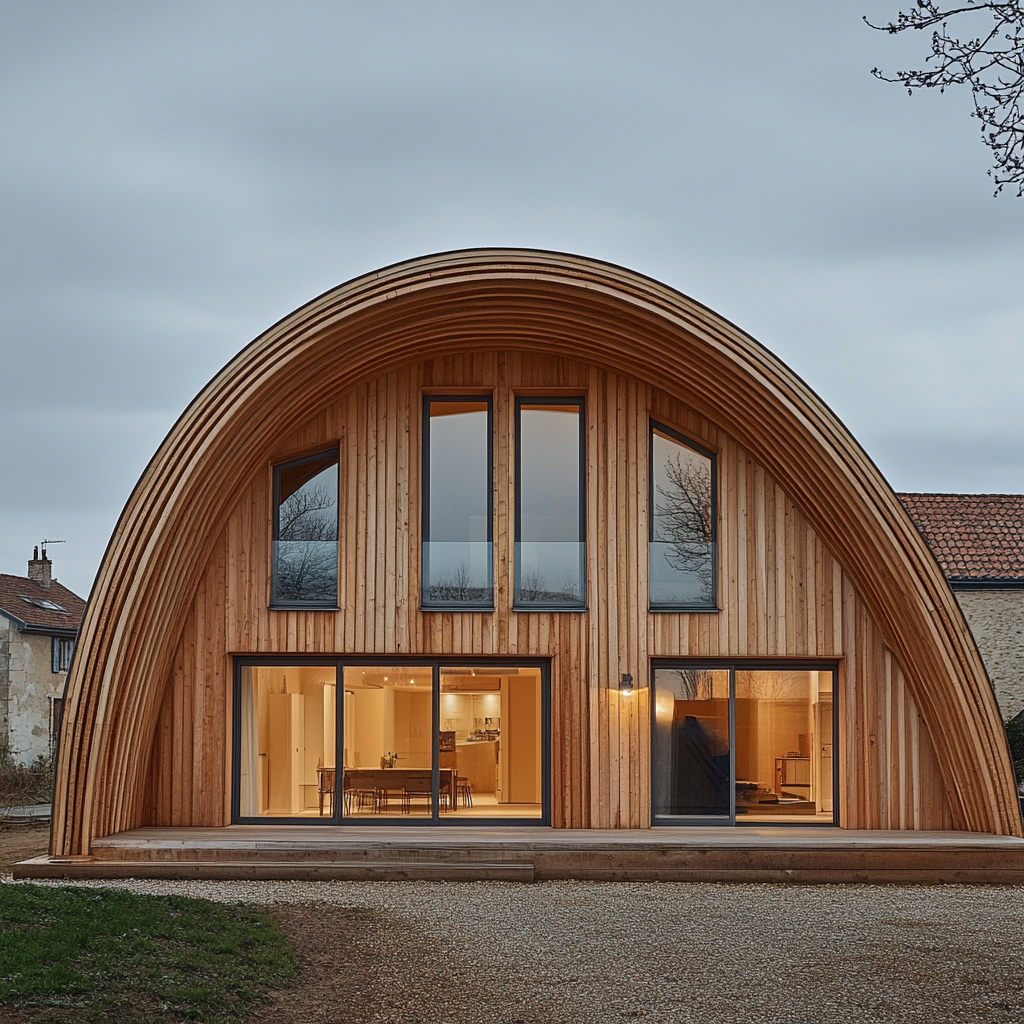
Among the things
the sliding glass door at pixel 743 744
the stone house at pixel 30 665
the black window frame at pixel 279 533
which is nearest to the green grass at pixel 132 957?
the black window frame at pixel 279 533

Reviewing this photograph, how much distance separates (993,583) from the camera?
21641 millimetres

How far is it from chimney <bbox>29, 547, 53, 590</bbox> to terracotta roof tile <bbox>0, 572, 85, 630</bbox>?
130 millimetres

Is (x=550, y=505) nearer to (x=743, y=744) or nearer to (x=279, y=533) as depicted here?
(x=279, y=533)

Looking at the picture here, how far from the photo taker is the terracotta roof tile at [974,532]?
2197cm

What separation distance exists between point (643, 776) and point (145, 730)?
582 centimetres

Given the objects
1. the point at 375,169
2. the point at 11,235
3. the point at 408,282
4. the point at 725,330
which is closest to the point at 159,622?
the point at 408,282

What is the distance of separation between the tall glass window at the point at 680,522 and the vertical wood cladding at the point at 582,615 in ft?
0.56

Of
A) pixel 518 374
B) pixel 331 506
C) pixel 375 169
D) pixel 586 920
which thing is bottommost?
pixel 586 920

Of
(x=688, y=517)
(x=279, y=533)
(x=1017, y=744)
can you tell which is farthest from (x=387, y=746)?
(x=1017, y=744)

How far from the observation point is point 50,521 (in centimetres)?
6009

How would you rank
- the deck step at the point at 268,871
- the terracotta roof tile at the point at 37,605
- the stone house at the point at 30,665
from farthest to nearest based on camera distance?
1. the terracotta roof tile at the point at 37,605
2. the stone house at the point at 30,665
3. the deck step at the point at 268,871

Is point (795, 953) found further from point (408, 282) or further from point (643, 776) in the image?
point (408, 282)

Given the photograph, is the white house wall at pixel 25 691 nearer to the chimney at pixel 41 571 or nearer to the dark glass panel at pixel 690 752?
the chimney at pixel 41 571

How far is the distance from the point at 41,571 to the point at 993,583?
2389 centimetres
